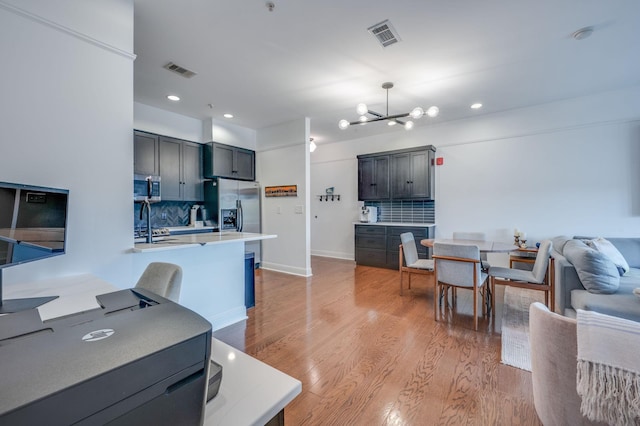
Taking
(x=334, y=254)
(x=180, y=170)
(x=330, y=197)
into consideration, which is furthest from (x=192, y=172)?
(x=334, y=254)

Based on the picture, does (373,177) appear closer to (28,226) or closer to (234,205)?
(234,205)

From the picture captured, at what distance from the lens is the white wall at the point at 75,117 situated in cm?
166

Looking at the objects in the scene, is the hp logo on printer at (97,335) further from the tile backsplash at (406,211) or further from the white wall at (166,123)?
the tile backsplash at (406,211)

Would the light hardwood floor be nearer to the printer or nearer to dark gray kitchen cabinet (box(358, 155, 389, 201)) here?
the printer

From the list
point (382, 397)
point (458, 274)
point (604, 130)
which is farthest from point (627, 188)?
point (382, 397)

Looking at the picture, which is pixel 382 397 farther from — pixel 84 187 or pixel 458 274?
pixel 84 187

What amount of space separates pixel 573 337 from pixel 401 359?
1.34m

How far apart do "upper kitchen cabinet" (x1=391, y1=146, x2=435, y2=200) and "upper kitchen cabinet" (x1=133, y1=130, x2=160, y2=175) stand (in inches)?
167

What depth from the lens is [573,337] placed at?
1190 mm

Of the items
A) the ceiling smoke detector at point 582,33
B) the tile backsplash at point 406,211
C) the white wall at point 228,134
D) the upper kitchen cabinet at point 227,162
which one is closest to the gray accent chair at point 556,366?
the ceiling smoke detector at point 582,33

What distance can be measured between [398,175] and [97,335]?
17.9ft

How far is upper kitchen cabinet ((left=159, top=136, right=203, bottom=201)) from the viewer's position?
4.61m

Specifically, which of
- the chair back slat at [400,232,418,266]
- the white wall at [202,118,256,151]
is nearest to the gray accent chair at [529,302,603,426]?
the chair back slat at [400,232,418,266]

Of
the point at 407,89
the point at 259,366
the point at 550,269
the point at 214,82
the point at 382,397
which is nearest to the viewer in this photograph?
the point at 259,366
